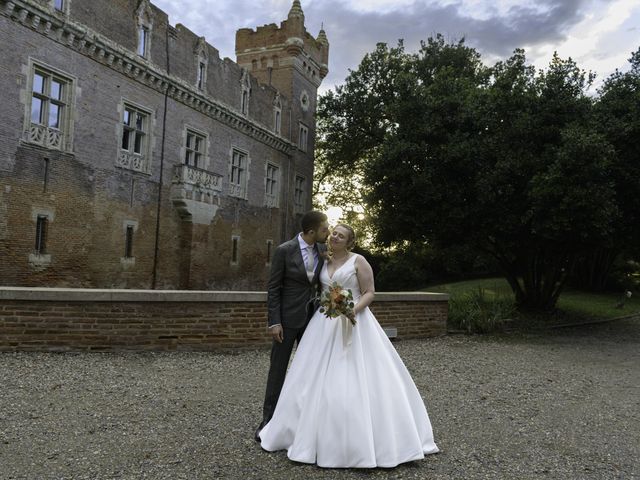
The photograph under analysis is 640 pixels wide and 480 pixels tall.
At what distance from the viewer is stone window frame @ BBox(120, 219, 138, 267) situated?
1825 centimetres

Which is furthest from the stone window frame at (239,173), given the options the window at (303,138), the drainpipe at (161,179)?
the window at (303,138)

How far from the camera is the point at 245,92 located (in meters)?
25.3

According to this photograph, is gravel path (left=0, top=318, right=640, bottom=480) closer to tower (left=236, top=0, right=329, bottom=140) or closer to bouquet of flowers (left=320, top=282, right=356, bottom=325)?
bouquet of flowers (left=320, top=282, right=356, bottom=325)

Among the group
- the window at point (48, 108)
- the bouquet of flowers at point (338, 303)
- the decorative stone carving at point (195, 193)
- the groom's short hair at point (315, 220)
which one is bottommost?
the bouquet of flowers at point (338, 303)

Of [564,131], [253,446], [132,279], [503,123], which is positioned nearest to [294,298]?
[253,446]

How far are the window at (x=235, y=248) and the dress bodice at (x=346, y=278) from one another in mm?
20433

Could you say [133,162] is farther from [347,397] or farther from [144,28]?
[347,397]

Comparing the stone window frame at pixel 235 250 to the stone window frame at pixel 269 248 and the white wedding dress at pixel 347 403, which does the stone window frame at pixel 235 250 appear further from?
the white wedding dress at pixel 347 403

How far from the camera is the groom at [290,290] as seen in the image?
4625 millimetres

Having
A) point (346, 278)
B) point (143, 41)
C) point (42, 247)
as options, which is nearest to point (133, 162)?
point (143, 41)

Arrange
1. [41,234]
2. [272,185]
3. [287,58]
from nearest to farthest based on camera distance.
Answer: [41,234]
[272,185]
[287,58]

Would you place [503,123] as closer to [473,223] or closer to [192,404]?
[473,223]

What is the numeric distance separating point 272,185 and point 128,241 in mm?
11273

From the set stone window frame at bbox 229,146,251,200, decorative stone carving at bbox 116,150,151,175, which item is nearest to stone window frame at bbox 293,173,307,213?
Answer: stone window frame at bbox 229,146,251,200
